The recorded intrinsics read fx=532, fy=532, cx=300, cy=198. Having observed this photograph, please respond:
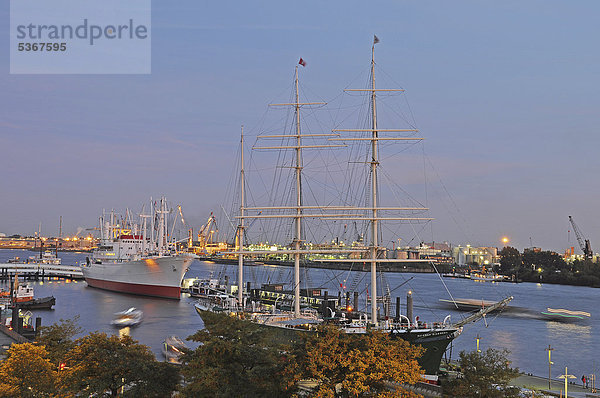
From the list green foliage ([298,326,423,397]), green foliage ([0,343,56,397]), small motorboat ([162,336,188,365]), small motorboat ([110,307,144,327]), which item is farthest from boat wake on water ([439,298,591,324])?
green foliage ([0,343,56,397])

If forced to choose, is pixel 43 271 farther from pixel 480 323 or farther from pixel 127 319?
pixel 480 323

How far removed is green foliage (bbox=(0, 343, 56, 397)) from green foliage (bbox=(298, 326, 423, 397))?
910 centimetres

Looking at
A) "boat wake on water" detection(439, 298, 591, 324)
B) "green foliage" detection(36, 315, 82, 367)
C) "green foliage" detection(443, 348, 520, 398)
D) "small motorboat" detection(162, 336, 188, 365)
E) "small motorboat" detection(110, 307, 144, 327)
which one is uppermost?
"green foliage" detection(36, 315, 82, 367)

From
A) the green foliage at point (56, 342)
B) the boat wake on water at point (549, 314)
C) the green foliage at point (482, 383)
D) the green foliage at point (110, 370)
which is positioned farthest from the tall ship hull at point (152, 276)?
the green foliage at point (482, 383)

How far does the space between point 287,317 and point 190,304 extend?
3788cm

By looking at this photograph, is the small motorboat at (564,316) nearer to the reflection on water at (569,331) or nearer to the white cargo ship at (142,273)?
the reflection on water at (569,331)

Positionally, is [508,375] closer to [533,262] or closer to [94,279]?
[94,279]

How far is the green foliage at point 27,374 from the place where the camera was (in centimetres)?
1834

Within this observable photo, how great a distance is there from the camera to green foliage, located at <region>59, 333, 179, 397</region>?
20.3m

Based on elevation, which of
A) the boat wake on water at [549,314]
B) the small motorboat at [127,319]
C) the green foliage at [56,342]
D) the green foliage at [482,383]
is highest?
→ the green foliage at [56,342]

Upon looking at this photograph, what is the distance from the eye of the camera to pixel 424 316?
69188mm

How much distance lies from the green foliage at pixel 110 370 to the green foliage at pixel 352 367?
6048 mm

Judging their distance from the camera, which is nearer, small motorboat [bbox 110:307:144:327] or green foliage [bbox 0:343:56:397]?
green foliage [bbox 0:343:56:397]

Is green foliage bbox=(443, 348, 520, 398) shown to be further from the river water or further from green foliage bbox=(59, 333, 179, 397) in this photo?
the river water
